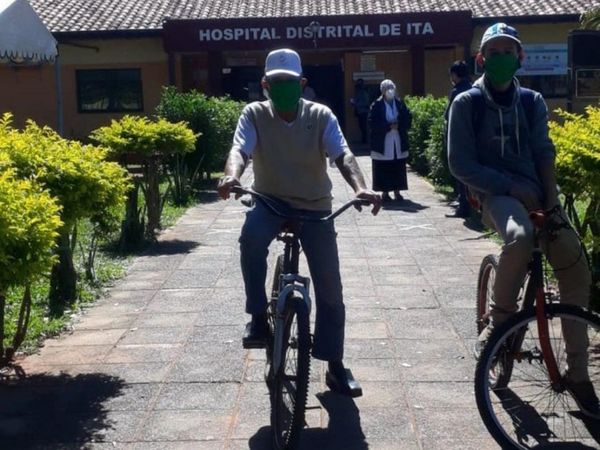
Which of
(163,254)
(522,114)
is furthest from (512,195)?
(163,254)

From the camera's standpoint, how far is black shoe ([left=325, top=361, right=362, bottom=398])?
5629mm

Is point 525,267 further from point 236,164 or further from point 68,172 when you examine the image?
point 68,172

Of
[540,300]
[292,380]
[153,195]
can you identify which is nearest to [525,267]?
[540,300]

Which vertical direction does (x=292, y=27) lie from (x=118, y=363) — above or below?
above

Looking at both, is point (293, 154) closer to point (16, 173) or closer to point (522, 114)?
point (522, 114)

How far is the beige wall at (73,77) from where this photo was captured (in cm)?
2986

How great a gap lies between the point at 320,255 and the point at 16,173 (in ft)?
7.10

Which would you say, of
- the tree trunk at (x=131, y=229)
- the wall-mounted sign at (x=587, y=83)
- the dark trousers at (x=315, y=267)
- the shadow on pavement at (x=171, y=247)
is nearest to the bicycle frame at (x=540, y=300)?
the dark trousers at (x=315, y=267)

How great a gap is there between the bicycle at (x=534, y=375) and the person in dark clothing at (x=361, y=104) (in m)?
24.0

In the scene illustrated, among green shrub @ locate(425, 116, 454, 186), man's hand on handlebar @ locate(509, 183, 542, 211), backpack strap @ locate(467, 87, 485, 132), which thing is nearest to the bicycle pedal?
man's hand on handlebar @ locate(509, 183, 542, 211)

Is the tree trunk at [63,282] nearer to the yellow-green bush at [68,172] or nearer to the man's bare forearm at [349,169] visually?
the yellow-green bush at [68,172]

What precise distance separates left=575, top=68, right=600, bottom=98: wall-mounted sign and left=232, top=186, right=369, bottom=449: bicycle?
187 inches

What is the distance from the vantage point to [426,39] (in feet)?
94.0

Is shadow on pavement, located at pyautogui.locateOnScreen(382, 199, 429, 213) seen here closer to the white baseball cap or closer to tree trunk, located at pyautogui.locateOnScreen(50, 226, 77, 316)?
tree trunk, located at pyautogui.locateOnScreen(50, 226, 77, 316)
